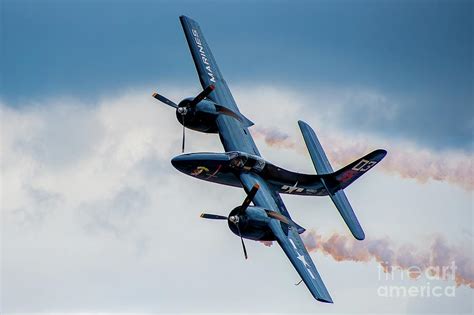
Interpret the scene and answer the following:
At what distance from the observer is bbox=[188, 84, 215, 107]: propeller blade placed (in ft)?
290

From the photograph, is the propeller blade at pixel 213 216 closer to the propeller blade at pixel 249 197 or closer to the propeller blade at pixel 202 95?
the propeller blade at pixel 249 197

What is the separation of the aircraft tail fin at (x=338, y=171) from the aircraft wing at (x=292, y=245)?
5470mm

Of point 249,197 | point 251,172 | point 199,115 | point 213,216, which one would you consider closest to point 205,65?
point 199,115

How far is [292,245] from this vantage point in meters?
80.1

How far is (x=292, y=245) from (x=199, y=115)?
15565 mm

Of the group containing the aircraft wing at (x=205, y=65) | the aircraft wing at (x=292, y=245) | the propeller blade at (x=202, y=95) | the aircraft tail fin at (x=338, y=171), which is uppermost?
the aircraft wing at (x=205, y=65)

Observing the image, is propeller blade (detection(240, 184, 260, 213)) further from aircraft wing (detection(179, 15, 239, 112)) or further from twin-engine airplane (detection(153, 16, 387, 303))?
aircraft wing (detection(179, 15, 239, 112))

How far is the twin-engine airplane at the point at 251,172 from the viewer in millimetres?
79812

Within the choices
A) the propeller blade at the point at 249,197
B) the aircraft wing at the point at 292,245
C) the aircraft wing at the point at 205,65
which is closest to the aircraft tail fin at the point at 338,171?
the aircraft wing at the point at 292,245

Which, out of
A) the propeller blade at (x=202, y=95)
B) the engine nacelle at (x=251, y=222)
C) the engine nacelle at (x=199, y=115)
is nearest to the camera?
the engine nacelle at (x=251, y=222)

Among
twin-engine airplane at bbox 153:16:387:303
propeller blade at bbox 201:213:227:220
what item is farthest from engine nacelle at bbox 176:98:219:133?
propeller blade at bbox 201:213:227:220

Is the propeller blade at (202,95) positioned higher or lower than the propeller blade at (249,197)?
higher

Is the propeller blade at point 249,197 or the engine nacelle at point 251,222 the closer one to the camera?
the propeller blade at point 249,197

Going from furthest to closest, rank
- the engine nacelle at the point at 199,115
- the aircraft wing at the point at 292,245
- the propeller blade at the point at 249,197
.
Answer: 1. the engine nacelle at the point at 199,115
2. the propeller blade at the point at 249,197
3. the aircraft wing at the point at 292,245
